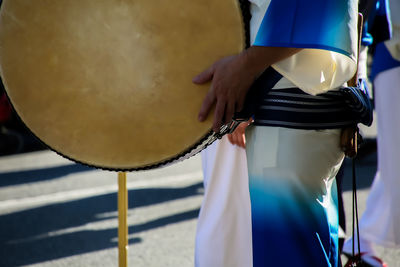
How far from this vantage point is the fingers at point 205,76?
141cm

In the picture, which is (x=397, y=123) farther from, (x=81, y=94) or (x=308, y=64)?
(x=81, y=94)

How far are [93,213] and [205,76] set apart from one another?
234 cm

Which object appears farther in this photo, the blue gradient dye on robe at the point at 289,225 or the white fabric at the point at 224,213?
the white fabric at the point at 224,213

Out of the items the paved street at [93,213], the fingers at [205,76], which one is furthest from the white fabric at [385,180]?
the fingers at [205,76]

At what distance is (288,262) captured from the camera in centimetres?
152

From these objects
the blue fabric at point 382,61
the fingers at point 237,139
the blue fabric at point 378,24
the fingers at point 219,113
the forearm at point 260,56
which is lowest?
the fingers at point 237,139

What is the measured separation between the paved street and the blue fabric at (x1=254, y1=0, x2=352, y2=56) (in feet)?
5.63

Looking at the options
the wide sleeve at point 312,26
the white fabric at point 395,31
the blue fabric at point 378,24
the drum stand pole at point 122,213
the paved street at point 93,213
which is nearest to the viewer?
the wide sleeve at point 312,26

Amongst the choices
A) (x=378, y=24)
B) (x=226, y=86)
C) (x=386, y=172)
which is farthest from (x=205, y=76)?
(x=386, y=172)

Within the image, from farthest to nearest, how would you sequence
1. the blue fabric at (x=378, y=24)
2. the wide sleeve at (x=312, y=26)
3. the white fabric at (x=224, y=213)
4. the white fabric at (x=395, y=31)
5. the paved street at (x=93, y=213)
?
the paved street at (x=93, y=213), the white fabric at (x=395, y=31), the blue fabric at (x=378, y=24), the white fabric at (x=224, y=213), the wide sleeve at (x=312, y=26)

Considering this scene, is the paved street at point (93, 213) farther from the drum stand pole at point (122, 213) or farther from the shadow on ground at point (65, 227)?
the drum stand pole at point (122, 213)

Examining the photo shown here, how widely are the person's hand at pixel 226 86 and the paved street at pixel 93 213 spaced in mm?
1578

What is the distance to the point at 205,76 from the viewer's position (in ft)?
4.65

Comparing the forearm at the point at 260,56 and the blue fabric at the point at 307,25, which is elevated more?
the blue fabric at the point at 307,25
